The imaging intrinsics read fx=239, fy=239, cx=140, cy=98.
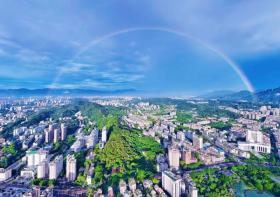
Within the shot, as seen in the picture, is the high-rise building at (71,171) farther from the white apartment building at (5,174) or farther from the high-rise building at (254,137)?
the high-rise building at (254,137)

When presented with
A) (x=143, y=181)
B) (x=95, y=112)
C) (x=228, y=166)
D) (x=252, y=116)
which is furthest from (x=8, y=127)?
(x=252, y=116)

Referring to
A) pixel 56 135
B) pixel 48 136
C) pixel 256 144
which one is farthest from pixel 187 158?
pixel 48 136

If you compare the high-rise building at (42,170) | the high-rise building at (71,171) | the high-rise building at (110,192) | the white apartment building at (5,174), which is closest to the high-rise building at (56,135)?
the white apartment building at (5,174)

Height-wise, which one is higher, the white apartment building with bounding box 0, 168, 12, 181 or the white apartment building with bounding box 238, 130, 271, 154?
the white apartment building with bounding box 238, 130, 271, 154

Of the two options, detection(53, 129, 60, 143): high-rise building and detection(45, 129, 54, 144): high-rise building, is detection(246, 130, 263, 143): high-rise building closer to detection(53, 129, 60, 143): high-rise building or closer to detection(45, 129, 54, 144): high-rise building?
detection(53, 129, 60, 143): high-rise building

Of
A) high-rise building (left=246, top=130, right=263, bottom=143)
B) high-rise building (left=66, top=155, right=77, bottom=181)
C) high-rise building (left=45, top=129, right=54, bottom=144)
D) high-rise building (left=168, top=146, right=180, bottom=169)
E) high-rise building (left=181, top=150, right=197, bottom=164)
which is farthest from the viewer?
high-rise building (left=45, top=129, right=54, bottom=144)

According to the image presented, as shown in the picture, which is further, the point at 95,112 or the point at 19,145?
the point at 95,112

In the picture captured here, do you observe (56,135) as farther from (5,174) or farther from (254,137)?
(254,137)

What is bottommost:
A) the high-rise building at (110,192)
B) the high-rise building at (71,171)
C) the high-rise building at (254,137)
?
the high-rise building at (110,192)

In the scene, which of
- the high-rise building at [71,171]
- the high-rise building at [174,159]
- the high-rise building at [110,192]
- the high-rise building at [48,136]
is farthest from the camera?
the high-rise building at [48,136]

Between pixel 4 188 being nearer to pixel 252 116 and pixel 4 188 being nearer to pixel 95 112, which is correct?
pixel 95 112

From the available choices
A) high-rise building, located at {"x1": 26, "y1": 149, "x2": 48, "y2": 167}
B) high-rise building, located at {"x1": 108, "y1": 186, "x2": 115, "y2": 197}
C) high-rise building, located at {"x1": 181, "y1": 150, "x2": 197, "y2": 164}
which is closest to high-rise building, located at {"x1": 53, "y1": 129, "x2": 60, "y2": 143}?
high-rise building, located at {"x1": 26, "y1": 149, "x2": 48, "y2": 167}
